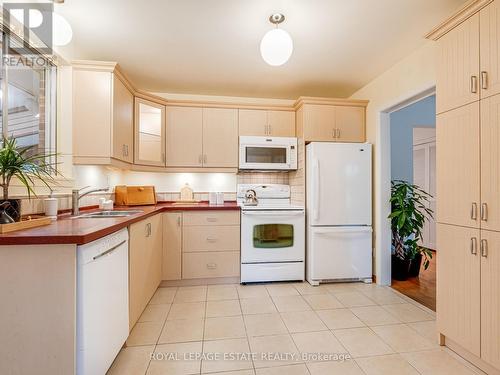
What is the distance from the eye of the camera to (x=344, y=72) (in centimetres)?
286

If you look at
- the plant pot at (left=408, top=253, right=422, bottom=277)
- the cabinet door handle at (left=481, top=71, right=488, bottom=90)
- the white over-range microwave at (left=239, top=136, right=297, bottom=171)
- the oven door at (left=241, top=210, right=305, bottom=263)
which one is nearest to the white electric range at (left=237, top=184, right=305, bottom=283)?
the oven door at (left=241, top=210, right=305, bottom=263)

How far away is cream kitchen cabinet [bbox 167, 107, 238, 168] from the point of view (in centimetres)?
318

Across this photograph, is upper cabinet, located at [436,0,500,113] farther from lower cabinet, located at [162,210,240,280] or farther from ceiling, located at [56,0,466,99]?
lower cabinet, located at [162,210,240,280]

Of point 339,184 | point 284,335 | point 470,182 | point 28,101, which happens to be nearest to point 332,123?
point 339,184

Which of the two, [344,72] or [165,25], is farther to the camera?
[344,72]

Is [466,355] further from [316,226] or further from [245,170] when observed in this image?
[245,170]

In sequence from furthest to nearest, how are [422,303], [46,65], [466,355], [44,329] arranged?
1. [422,303]
2. [46,65]
3. [466,355]
4. [44,329]

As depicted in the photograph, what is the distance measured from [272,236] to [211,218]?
28.8 inches

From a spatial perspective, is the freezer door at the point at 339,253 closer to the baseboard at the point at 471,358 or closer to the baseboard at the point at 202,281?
the baseboard at the point at 202,281

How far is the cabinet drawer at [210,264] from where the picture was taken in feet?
9.29

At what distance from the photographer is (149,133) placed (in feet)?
9.94

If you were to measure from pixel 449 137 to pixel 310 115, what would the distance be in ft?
5.30

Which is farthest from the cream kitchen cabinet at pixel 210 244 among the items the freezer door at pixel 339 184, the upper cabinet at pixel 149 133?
the freezer door at pixel 339 184

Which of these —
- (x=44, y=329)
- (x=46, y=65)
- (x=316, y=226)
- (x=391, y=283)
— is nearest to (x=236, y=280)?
(x=316, y=226)
